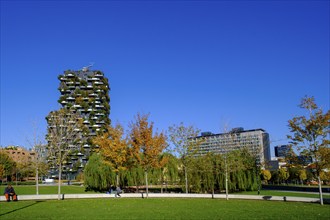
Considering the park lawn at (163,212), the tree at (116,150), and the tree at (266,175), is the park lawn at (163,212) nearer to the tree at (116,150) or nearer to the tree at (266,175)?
the tree at (116,150)

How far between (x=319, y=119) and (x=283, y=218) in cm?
1264

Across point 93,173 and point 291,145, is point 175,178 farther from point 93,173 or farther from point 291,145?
point 291,145

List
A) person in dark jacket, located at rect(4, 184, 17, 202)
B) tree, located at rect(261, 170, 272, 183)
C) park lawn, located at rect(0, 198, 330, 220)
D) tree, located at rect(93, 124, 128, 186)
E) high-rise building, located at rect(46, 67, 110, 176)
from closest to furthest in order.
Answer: park lawn, located at rect(0, 198, 330, 220) → person in dark jacket, located at rect(4, 184, 17, 202) → tree, located at rect(93, 124, 128, 186) → tree, located at rect(261, 170, 272, 183) → high-rise building, located at rect(46, 67, 110, 176)

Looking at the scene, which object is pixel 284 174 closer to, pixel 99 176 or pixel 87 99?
pixel 99 176

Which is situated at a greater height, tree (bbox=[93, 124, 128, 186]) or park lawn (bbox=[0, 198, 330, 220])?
tree (bbox=[93, 124, 128, 186])

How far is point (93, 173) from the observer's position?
4206cm

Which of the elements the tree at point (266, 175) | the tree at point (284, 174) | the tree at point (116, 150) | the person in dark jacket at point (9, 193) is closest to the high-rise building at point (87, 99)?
the tree at point (266, 175)

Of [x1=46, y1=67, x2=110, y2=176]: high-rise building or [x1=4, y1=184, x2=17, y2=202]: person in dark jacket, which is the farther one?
[x1=46, y1=67, x2=110, y2=176]: high-rise building

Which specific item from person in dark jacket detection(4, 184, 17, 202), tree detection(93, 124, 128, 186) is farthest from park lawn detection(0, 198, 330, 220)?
tree detection(93, 124, 128, 186)

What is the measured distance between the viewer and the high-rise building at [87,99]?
104m

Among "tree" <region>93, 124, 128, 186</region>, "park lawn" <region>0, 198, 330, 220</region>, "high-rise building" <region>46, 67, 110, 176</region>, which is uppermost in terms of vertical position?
"high-rise building" <region>46, 67, 110, 176</region>

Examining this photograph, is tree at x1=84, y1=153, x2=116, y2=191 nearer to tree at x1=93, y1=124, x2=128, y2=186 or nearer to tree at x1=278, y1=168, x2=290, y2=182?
tree at x1=93, y1=124, x2=128, y2=186

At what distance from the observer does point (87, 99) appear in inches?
4237

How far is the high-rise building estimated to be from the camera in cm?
10369
